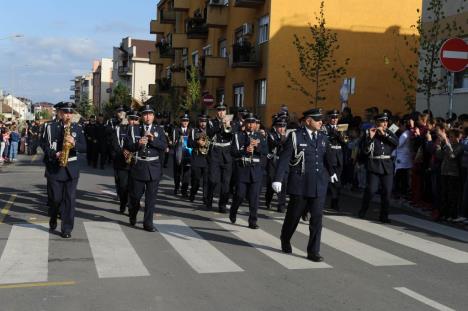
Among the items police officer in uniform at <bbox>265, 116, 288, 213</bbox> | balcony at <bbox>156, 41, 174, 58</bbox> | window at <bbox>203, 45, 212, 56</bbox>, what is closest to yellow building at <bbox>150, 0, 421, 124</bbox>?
window at <bbox>203, 45, 212, 56</bbox>

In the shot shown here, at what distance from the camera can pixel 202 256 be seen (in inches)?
305

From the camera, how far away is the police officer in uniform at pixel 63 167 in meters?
8.94

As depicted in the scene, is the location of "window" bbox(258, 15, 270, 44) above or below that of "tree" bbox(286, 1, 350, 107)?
above

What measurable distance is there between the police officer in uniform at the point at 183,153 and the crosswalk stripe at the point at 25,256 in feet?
16.2

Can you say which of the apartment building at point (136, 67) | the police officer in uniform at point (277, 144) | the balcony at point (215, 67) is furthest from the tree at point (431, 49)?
the apartment building at point (136, 67)

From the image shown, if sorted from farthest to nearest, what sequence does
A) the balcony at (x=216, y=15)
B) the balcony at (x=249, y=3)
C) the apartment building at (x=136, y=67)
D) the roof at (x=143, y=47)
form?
the roof at (x=143, y=47), the apartment building at (x=136, y=67), the balcony at (x=216, y=15), the balcony at (x=249, y=3)

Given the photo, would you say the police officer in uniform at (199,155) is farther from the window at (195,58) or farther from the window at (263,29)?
the window at (195,58)

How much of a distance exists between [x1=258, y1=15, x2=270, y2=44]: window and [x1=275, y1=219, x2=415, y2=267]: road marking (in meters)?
20.3

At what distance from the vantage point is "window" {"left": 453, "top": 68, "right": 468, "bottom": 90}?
1807 centimetres

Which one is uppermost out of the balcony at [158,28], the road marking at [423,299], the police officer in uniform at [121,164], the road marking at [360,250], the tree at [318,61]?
the balcony at [158,28]

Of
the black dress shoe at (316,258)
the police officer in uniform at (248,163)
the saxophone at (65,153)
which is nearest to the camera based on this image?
the black dress shoe at (316,258)

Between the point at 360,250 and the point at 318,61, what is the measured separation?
14.0 m

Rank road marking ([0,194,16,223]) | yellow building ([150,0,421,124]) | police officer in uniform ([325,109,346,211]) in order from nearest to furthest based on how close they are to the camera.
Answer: road marking ([0,194,16,223]) → police officer in uniform ([325,109,346,211]) → yellow building ([150,0,421,124])

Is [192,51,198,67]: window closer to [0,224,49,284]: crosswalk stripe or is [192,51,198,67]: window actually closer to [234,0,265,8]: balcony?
[234,0,265,8]: balcony
